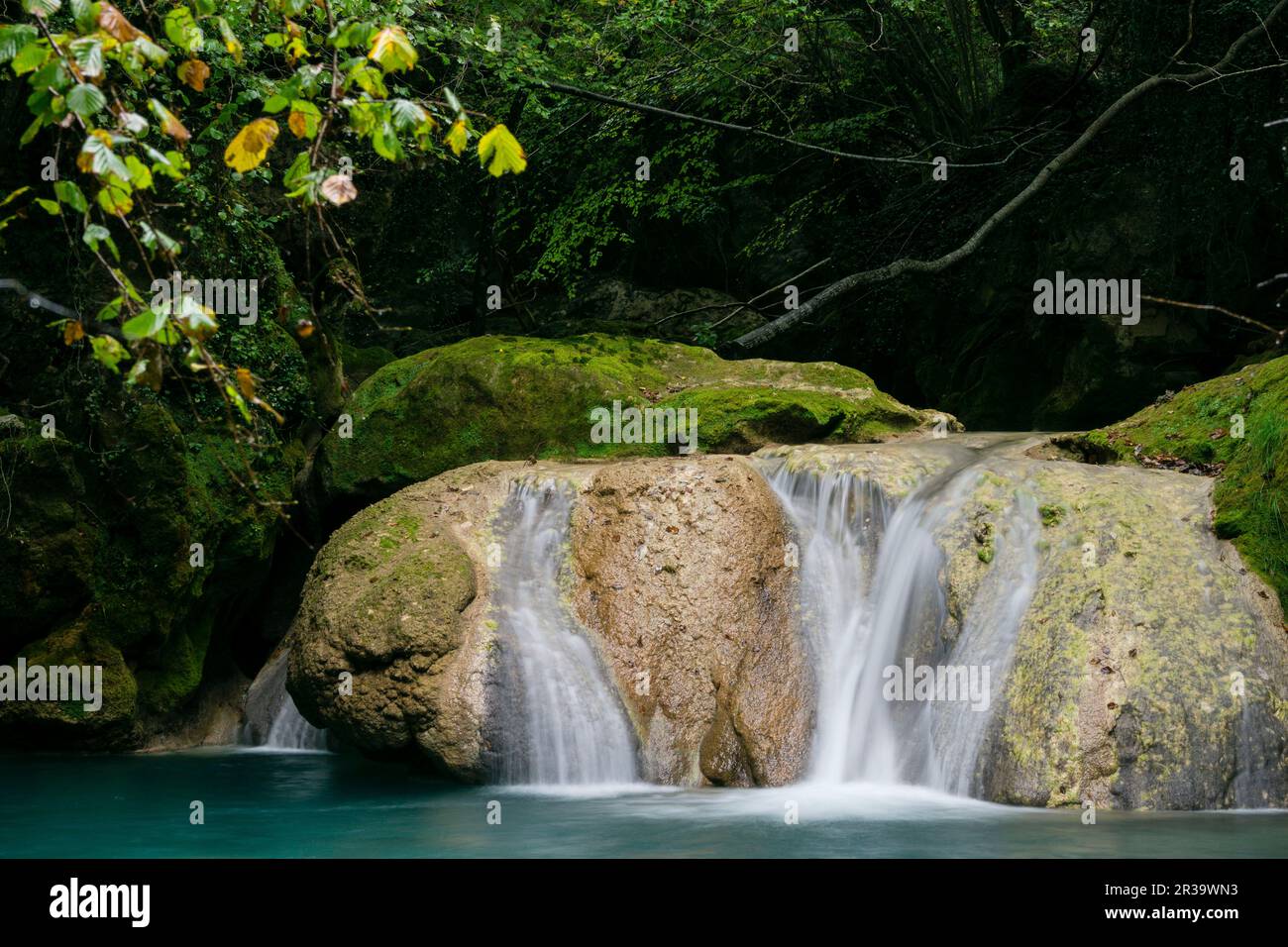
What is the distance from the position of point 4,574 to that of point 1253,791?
942 cm

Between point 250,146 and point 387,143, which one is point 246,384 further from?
point 387,143

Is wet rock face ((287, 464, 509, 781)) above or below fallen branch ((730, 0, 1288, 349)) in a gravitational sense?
below

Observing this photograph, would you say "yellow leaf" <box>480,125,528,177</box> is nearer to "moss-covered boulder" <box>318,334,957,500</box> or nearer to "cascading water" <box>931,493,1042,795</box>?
"cascading water" <box>931,493,1042,795</box>

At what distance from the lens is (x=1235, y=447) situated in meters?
8.61

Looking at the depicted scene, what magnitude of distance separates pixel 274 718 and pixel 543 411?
3.74 meters

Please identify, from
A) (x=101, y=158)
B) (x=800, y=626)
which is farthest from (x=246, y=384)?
(x=800, y=626)

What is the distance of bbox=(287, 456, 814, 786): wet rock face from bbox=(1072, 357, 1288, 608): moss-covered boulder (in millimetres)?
2977

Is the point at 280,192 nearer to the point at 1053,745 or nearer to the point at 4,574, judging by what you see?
the point at 4,574

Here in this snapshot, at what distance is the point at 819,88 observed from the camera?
16.0m

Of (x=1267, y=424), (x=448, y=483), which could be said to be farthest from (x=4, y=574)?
(x=1267, y=424)

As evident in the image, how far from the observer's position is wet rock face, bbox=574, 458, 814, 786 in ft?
25.7

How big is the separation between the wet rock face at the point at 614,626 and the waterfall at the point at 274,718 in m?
1.89

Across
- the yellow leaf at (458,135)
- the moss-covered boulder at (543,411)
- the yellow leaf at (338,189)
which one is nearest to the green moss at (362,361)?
the moss-covered boulder at (543,411)

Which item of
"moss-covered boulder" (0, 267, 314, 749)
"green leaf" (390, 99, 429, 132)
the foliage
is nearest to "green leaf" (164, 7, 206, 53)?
the foliage
